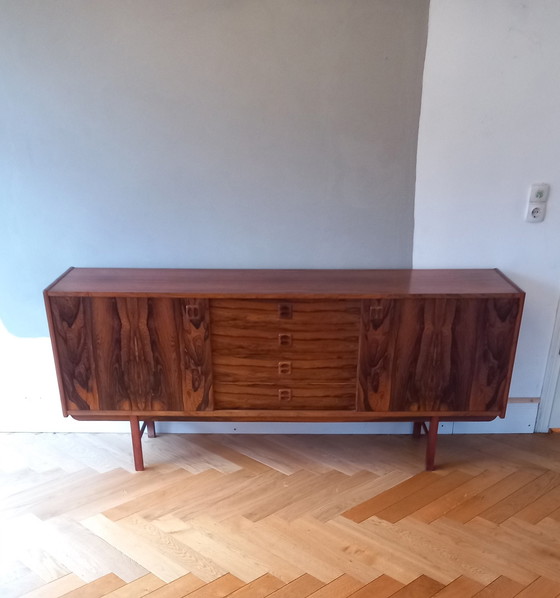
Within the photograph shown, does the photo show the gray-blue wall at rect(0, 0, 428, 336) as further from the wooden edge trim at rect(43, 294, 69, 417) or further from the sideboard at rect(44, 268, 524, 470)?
the wooden edge trim at rect(43, 294, 69, 417)

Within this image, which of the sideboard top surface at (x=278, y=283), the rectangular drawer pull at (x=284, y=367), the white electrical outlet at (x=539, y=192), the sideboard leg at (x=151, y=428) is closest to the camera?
the sideboard top surface at (x=278, y=283)

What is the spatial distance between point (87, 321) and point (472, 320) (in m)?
1.46

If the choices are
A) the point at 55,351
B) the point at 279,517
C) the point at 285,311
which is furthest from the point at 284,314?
the point at 55,351

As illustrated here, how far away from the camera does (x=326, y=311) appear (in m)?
2.12

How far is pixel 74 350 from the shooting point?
85.5 inches

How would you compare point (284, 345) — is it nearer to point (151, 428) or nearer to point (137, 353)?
point (137, 353)

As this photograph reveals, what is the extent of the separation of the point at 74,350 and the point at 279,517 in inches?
39.8

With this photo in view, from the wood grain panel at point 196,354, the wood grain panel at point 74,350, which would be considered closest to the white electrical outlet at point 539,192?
the wood grain panel at point 196,354

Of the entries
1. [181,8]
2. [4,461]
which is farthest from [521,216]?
[4,461]

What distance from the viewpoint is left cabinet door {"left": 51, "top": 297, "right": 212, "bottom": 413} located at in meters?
2.11

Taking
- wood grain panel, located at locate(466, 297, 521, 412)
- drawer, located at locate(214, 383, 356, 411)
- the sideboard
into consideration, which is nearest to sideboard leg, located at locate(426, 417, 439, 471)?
the sideboard

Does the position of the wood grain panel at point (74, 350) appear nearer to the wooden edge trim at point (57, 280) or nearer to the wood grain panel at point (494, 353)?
the wooden edge trim at point (57, 280)

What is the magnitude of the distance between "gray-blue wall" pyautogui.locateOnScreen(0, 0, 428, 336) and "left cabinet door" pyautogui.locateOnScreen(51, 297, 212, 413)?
0.36 meters

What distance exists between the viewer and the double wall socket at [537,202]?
229 cm
